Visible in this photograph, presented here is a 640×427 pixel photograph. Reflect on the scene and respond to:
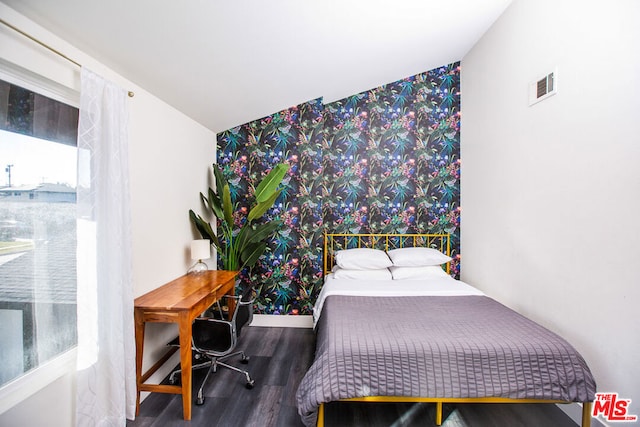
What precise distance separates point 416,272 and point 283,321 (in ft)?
5.31

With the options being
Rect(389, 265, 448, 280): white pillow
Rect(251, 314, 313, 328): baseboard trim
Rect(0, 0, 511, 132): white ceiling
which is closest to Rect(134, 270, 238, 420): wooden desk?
Rect(251, 314, 313, 328): baseboard trim

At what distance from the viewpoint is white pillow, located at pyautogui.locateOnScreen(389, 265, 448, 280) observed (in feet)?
10.0

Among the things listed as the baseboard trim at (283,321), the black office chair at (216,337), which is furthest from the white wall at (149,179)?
the baseboard trim at (283,321)

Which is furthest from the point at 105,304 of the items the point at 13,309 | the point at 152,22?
the point at 152,22

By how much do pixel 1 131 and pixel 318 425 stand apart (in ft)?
6.97

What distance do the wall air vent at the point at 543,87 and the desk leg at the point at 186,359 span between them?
9.70 feet

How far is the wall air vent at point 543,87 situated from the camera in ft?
6.79

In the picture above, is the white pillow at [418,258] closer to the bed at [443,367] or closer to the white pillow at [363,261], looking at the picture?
the white pillow at [363,261]

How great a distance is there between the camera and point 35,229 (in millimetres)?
1426

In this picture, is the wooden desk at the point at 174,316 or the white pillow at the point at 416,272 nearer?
the wooden desk at the point at 174,316

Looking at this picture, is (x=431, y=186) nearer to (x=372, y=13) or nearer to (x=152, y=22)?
(x=372, y=13)

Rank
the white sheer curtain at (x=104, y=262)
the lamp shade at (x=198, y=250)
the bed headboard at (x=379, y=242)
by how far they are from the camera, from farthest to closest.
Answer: the bed headboard at (x=379, y=242) → the lamp shade at (x=198, y=250) → the white sheer curtain at (x=104, y=262)

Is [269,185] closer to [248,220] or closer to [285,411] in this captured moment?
[248,220]

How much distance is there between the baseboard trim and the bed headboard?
62cm
